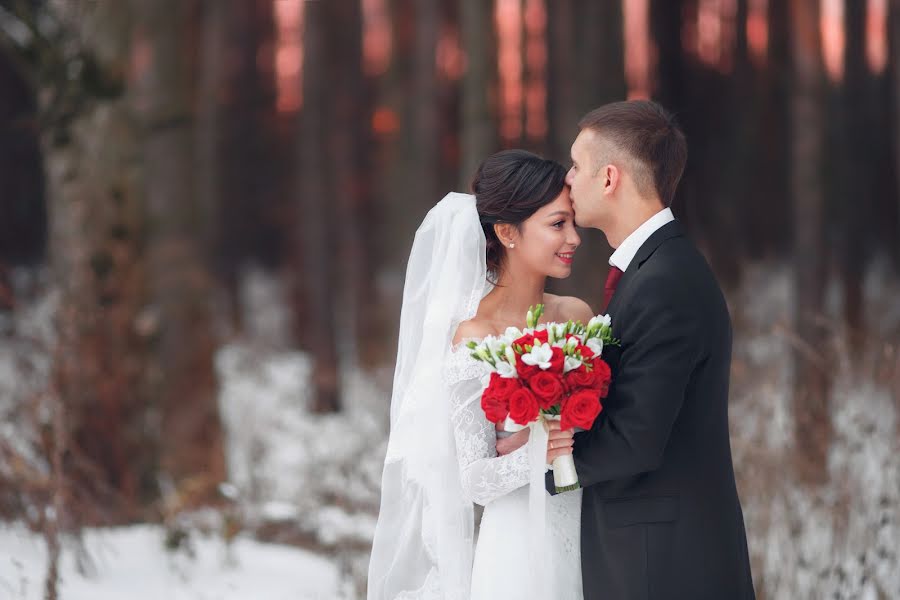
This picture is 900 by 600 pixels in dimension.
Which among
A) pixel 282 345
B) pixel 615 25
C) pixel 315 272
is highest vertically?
pixel 615 25

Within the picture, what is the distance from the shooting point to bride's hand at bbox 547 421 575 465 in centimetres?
303

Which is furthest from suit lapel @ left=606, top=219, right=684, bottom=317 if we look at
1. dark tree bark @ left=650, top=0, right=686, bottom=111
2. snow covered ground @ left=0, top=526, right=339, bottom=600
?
dark tree bark @ left=650, top=0, right=686, bottom=111

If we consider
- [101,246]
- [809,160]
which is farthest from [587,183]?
[809,160]

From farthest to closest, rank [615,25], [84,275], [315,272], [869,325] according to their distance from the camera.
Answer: [315,272] → [869,325] → [615,25] → [84,275]

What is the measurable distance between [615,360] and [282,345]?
1934 centimetres

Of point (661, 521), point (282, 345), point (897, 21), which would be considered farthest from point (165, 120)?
point (282, 345)

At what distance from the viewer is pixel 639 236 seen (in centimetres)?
314

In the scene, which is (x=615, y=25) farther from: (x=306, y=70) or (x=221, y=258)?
(x=221, y=258)

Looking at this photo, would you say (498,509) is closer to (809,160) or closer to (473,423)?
(473,423)

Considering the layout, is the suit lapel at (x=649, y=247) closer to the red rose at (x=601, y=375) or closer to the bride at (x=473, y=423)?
the red rose at (x=601, y=375)

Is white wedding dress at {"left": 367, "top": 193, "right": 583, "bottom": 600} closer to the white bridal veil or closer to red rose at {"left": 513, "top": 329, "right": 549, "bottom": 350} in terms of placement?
the white bridal veil

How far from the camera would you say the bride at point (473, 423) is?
10.9 feet

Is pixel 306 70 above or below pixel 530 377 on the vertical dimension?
above

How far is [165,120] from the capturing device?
27.4 feet
